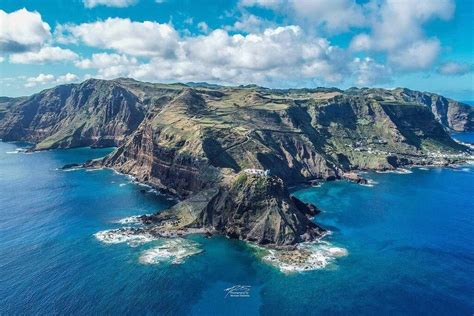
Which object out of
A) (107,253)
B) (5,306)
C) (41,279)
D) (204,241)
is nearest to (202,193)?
(204,241)

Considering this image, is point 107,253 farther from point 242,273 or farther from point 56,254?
point 242,273

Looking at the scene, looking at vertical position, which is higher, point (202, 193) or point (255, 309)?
point (202, 193)

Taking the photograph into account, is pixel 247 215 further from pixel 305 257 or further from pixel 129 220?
pixel 129 220

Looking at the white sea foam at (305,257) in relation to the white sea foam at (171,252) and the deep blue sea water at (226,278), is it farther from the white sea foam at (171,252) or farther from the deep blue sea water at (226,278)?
the white sea foam at (171,252)

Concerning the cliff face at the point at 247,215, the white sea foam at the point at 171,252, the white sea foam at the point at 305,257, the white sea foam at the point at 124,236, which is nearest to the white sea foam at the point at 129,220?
the cliff face at the point at 247,215

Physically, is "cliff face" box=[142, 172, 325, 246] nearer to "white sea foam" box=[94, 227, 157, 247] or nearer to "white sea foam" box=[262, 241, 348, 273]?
"white sea foam" box=[262, 241, 348, 273]

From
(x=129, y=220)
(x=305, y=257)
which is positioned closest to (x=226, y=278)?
(x=305, y=257)
